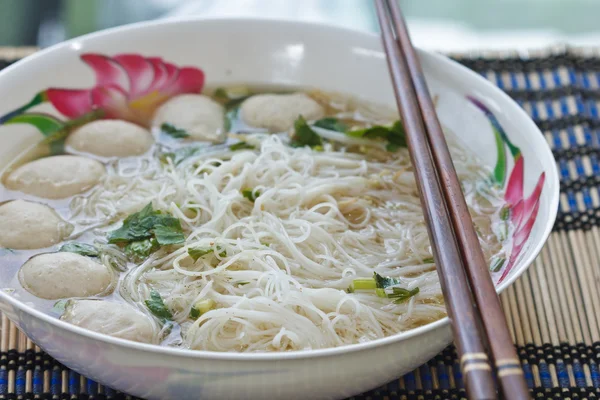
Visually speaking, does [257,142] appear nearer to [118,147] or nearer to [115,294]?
[118,147]

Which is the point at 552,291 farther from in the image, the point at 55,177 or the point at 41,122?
the point at 41,122

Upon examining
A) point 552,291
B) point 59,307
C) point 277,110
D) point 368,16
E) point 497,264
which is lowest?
point 552,291

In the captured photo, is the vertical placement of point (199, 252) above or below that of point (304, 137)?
below

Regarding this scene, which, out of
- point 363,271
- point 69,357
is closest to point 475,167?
point 363,271

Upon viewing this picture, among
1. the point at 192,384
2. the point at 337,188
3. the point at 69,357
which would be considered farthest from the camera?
the point at 337,188

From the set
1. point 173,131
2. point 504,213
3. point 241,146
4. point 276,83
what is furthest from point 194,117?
point 504,213

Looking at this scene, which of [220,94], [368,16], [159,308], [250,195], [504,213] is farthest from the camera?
[368,16]
